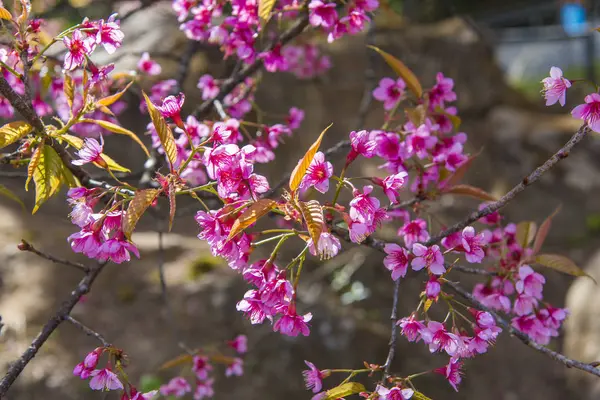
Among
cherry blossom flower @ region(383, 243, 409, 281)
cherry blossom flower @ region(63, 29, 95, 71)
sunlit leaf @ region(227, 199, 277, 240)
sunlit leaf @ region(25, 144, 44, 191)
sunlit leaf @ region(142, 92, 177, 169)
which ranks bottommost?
cherry blossom flower @ region(383, 243, 409, 281)

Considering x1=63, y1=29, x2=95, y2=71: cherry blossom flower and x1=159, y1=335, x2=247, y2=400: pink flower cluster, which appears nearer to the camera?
x1=63, y1=29, x2=95, y2=71: cherry blossom flower

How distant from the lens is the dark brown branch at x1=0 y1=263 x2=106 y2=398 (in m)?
1.14

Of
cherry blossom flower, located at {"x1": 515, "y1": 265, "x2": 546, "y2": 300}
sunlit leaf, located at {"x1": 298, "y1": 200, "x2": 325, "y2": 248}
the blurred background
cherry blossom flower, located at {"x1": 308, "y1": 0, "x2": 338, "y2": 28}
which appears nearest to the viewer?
sunlit leaf, located at {"x1": 298, "y1": 200, "x2": 325, "y2": 248}

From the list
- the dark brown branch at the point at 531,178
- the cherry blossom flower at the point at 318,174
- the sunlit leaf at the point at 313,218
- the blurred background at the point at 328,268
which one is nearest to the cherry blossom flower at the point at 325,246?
the sunlit leaf at the point at 313,218

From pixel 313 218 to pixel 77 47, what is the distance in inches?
23.2

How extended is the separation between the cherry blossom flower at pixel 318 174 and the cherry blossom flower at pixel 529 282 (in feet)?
1.62

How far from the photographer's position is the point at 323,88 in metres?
4.21

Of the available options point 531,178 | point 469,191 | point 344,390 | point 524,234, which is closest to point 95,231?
point 344,390

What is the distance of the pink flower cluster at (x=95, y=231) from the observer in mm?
1001

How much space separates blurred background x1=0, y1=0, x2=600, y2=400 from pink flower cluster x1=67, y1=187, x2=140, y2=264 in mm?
1404

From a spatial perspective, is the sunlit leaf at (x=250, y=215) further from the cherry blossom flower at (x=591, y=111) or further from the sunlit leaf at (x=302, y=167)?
the cherry blossom flower at (x=591, y=111)

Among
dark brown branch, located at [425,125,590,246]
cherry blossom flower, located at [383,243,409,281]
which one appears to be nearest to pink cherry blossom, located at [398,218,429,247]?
dark brown branch, located at [425,125,590,246]

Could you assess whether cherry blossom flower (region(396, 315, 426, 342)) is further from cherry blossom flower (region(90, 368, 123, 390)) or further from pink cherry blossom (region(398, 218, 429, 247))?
cherry blossom flower (region(90, 368, 123, 390))

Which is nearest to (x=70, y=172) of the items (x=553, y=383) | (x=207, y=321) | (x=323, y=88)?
(x=207, y=321)
